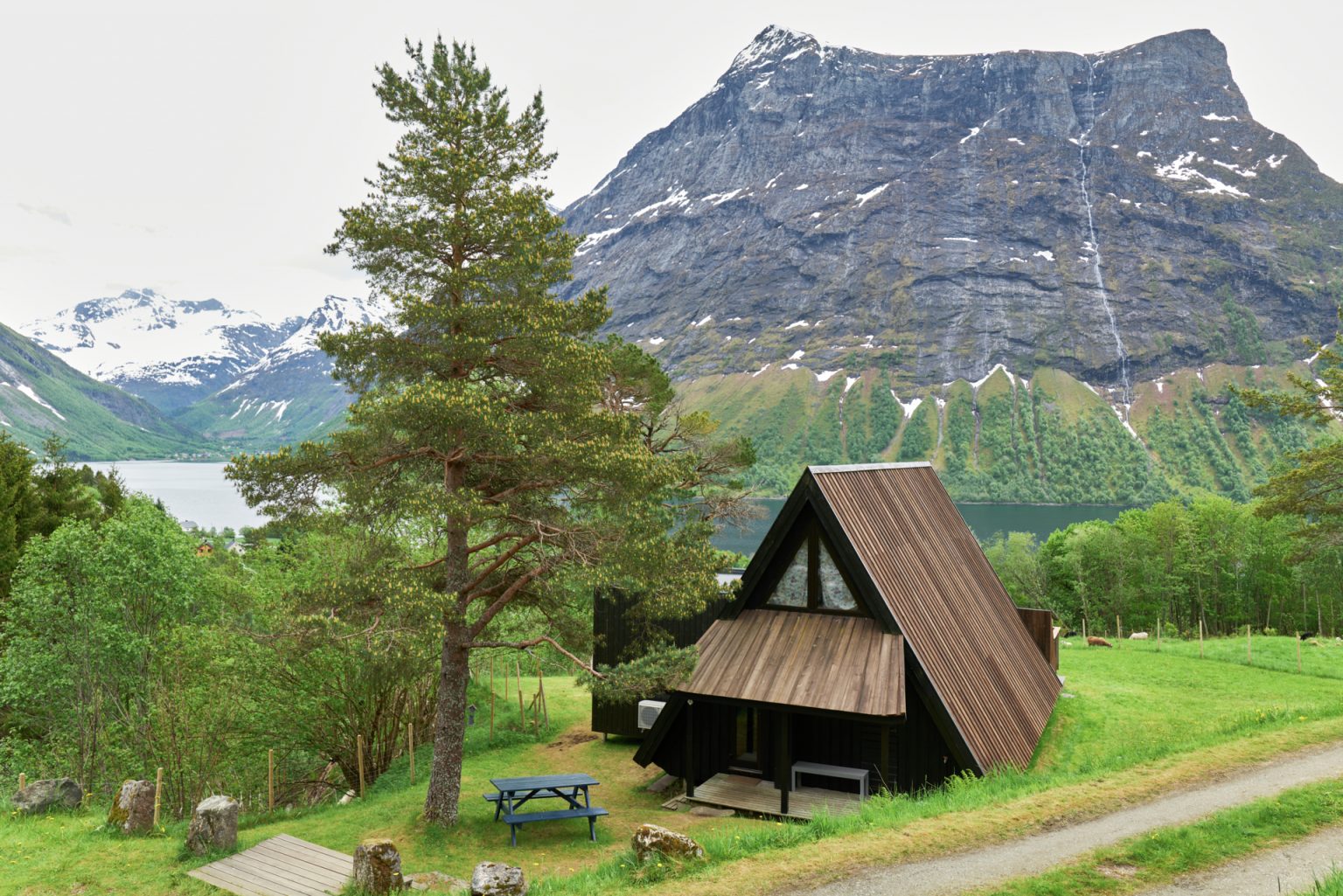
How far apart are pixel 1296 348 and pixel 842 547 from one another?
235482mm

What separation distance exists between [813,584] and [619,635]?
240 inches

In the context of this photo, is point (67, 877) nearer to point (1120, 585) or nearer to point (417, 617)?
point (417, 617)

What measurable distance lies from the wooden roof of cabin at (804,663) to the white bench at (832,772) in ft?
6.16

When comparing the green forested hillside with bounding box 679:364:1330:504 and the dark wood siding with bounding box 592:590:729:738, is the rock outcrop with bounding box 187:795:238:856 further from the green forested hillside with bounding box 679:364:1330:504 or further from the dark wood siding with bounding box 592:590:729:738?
the green forested hillside with bounding box 679:364:1330:504

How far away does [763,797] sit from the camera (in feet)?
44.7

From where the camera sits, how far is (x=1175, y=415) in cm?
18512

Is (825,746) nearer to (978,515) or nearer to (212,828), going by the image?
(212,828)

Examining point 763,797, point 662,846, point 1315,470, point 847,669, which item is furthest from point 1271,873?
point 1315,470

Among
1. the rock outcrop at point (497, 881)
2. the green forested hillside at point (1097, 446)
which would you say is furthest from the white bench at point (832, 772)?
the green forested hillside at point (1097, 446)

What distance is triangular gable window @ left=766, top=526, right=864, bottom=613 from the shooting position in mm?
14086

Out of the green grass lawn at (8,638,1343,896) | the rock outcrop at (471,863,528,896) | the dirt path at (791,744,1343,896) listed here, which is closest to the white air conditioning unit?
the green grass lawn at (8,638,1343,896)

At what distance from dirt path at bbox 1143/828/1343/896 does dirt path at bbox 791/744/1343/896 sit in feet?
3.34

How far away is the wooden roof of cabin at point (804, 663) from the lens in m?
12.2

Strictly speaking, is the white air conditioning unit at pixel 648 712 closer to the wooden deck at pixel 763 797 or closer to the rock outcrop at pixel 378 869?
the wooden deck at pixel 763 797
